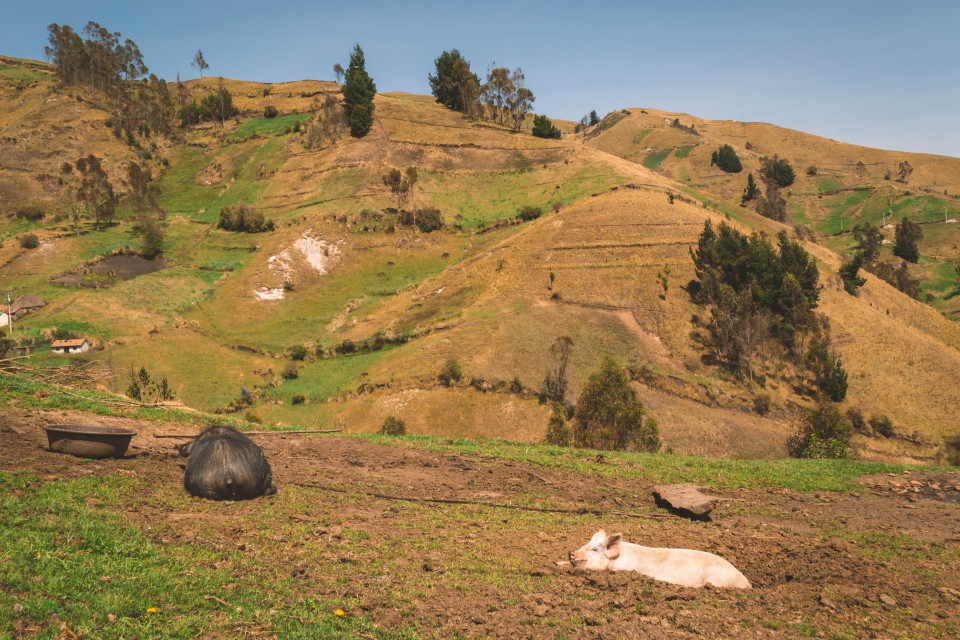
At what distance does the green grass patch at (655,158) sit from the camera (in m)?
146

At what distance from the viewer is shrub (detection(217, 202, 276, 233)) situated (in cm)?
7719

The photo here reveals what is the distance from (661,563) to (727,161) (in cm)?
14224

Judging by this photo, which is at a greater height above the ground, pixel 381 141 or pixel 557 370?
pixel 381 141

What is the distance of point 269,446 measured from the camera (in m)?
16.6

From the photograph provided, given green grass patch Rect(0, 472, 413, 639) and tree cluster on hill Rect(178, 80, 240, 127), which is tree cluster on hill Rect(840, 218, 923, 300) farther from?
tree cluster on hill Rect(178, 80, 240, 127)

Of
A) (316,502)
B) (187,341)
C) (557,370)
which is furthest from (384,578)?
(187,341)

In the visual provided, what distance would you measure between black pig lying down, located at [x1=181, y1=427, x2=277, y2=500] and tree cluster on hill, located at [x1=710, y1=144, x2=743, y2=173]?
141776 mm

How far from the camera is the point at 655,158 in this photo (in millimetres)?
150125

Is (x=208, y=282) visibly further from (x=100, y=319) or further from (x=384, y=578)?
(x=384, y=578)

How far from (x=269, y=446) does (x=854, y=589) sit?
46.6ft

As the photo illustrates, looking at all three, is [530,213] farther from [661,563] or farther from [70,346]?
[661,563]

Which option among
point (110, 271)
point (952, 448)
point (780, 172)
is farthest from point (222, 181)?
point (780, 172)

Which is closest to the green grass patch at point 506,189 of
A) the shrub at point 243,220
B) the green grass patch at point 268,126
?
the shrub at point 243,220

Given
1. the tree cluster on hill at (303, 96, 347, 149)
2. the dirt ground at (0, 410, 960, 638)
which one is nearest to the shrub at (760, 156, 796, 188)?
the tree cluster on hill at (303, 96, 347, 149)
